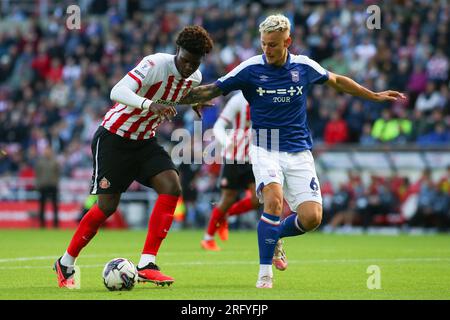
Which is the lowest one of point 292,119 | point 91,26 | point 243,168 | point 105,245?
point 105,245

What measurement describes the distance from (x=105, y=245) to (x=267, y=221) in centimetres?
757

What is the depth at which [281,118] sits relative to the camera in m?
9.22

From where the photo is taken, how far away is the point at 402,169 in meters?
21.8

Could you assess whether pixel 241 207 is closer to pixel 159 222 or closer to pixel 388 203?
pixel 159 222

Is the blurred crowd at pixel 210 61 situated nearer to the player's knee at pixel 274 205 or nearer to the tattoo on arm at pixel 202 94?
the tattoo on arm at pixel 202 94

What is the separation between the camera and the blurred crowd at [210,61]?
22.3m

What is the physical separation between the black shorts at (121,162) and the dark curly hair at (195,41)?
1057 millimetres

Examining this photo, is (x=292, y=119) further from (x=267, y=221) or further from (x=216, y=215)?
(x=216, y=215)

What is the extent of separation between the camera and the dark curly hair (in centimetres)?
897

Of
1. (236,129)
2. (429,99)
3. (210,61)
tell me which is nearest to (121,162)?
(236,129)

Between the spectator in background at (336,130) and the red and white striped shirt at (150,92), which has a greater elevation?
the red and white striped shirt at (150,92)

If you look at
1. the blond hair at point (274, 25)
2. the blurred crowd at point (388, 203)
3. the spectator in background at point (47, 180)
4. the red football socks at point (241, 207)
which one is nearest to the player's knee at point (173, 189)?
the blond hair at point (274, 25)

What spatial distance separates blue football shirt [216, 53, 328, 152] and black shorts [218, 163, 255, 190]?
5.43 metres
